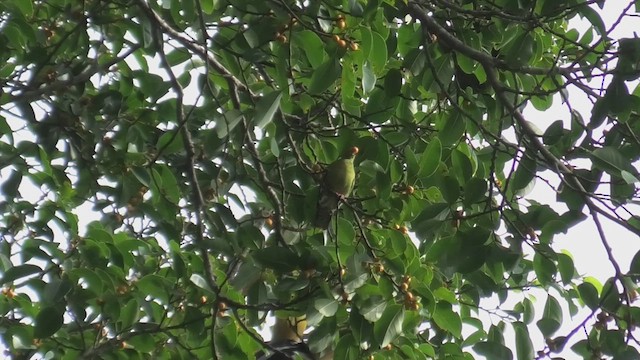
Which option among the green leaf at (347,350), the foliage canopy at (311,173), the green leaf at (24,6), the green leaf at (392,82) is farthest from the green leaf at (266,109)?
the green leaf at (24,6)

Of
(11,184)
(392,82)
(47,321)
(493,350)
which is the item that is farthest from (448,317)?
(11,184)

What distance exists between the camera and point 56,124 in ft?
5.78

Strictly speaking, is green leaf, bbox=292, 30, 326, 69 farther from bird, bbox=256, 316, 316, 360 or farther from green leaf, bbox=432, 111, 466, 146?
bird, bbox=256, 316, 316, 360

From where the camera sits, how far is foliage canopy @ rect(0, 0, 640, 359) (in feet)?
4.78

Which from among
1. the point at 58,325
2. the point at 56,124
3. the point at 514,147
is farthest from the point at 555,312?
the point at 56,124

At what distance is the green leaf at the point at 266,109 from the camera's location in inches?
51.6

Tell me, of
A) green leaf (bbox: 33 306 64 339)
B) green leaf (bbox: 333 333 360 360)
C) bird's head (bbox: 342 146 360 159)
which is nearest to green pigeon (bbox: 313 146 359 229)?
bird's head (bbox: 342 146 360 159)

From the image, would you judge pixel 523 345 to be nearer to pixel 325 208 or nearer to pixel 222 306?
pixel 325 208

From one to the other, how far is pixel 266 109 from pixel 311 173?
0.82ft

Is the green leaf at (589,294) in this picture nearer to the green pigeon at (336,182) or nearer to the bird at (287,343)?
the green pigeon at (336,182)

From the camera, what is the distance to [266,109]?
4.37 feet

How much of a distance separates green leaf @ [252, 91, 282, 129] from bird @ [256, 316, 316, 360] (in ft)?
1.81

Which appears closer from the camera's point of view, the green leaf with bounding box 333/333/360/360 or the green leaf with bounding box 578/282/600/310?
the green leaf with bounding box 578/282/600/310

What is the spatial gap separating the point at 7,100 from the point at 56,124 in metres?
0.11
